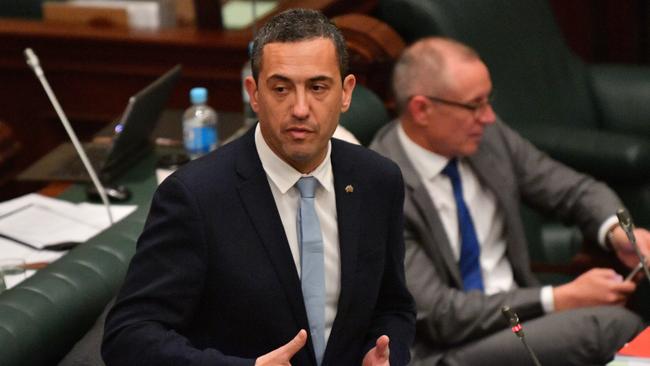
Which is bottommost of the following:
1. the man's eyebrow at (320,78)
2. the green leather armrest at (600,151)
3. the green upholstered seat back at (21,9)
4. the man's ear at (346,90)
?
the green upholstered seat back at (21,9)

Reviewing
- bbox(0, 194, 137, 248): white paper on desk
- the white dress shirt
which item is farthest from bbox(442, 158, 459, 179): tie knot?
the white dress shirt

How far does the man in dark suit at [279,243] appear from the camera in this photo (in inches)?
62.0

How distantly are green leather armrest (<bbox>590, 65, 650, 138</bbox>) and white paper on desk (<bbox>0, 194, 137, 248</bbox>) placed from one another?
62.9 inches

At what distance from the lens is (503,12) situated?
138 inches

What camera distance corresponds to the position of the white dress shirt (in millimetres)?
1662

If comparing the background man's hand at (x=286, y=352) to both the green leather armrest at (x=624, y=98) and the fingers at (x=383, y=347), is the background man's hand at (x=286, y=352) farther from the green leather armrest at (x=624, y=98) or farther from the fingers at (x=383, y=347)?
the green leather armrest at (x=624, y=98)

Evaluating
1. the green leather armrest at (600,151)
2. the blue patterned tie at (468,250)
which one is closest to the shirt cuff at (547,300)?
the blue patterned tie at (468,250)

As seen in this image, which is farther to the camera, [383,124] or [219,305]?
[383,124]

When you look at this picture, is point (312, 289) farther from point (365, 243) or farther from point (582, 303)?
point (582, 303)

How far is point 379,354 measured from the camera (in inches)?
65.1

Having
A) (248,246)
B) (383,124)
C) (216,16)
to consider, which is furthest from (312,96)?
(216,16)

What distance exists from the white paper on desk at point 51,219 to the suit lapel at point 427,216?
2.14ft

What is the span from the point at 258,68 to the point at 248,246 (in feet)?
0.78

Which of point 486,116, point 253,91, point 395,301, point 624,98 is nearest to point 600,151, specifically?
point 624,98
